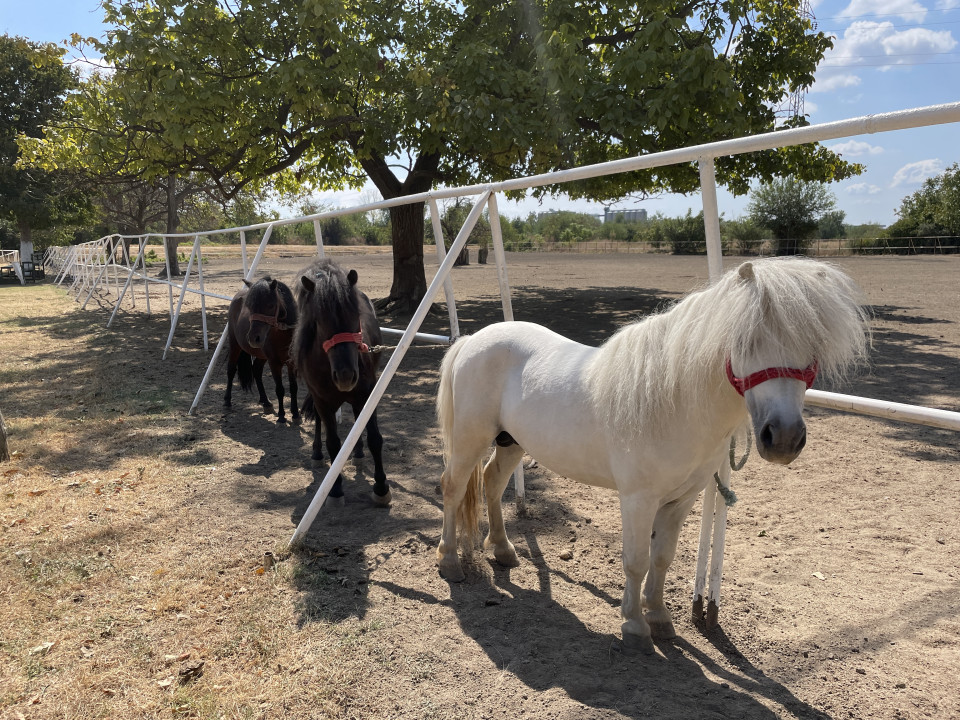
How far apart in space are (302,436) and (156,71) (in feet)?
22.3

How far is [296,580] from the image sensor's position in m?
3.25

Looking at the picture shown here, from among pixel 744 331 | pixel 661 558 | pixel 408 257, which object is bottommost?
pixel 661 558

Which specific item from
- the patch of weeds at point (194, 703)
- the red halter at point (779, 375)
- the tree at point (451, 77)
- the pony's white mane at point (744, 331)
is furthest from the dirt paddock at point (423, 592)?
the tree at point (451, 77)

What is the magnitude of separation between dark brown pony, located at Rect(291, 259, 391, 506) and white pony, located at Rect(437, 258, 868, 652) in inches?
36.7

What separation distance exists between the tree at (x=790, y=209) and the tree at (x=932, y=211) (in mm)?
3610

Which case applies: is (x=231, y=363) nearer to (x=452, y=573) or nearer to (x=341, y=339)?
(x=341, y=339)

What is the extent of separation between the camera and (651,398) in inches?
87.7

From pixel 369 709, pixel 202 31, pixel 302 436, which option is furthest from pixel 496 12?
pixel 369 709

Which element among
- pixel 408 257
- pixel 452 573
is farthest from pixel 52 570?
pixel 408 257

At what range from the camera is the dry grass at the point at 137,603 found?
2.38 m

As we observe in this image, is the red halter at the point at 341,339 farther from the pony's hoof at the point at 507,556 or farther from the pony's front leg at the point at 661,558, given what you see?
the pony's front leg at the point at 661,558

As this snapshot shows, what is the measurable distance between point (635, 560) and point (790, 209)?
3252cm

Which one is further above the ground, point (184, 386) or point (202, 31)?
point (202, 31)

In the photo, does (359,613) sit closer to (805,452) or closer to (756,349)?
(756,349)
